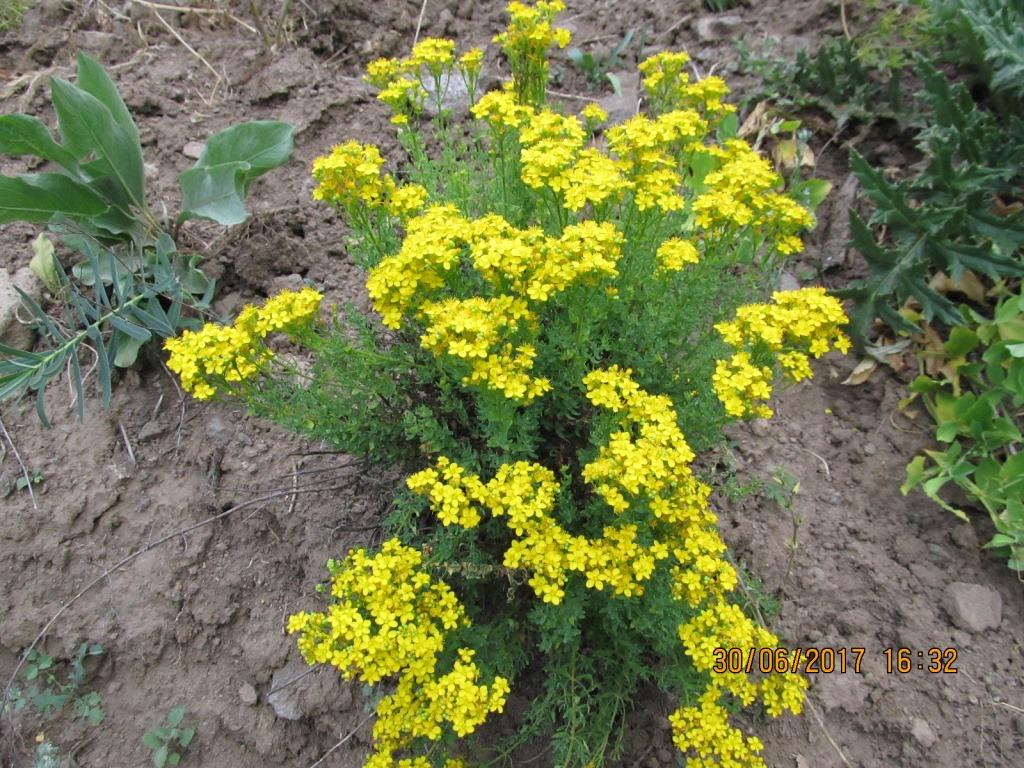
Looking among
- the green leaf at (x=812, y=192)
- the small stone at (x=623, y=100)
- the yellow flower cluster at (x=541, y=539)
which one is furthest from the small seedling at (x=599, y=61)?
the yellow flower cluster at (x=541, y=539)

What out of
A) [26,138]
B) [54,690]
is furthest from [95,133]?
[54,690]

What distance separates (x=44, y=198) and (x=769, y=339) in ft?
9.37

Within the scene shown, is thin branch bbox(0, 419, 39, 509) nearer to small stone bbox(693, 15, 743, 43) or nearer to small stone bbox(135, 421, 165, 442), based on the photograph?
small stone bbox(135, 421, 165, 442)

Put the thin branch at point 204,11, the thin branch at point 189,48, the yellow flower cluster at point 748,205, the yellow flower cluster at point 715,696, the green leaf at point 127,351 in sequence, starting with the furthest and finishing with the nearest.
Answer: the thin branch at point 204,11, the thin branch at point 189,48, the green leaf at point 127,351, the yellow flower cluster at point 748,205, the yellow flower cluster at point 715,696

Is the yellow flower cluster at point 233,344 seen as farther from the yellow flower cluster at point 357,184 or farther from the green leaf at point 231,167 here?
the green leaf at point 231,167

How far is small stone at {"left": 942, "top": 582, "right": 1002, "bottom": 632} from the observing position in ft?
8.78

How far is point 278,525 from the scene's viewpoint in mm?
2781

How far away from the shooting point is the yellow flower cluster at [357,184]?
2.13m

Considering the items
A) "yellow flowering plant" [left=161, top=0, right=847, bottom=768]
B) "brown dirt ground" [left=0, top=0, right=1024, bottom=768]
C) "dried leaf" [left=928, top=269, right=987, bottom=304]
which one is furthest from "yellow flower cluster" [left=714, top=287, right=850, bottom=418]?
"dried leaf" [left=928, top=269, right=987, bottom=304]

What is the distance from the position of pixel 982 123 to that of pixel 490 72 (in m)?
2.84

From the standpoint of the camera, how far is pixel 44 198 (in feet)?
9.05

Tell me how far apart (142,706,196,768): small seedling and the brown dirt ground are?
0.04 meters

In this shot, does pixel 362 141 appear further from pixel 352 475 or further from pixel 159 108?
pixel 352 475

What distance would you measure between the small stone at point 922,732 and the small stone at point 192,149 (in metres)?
4.15
